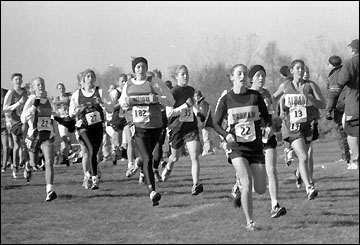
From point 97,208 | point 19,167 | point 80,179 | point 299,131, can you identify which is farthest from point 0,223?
point 299,131

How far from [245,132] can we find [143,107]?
2.93 feet

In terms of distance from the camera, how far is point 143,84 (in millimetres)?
5730

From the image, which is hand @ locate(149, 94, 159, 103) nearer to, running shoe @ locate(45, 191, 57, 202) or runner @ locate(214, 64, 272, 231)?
runner @ locate(214, 64, 272, 231)

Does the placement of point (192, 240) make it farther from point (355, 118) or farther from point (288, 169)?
point (355, 118)

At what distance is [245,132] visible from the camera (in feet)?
18.0

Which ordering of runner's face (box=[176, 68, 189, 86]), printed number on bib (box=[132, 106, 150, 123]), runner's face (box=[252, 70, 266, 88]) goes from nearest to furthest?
1. runner's face (box=[252, 70, 266, 88])
2. printed number on bib (box=[132, 106, 150, 123])
3. runner's face (box=[176, 68, 189, 86])

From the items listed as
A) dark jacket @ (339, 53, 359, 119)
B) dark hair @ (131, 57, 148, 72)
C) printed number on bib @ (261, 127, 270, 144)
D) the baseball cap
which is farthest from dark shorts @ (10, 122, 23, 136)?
the baseball cap

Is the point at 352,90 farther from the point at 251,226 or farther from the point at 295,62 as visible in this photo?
the point at 251,226

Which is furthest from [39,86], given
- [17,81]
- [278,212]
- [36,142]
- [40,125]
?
[278,212]

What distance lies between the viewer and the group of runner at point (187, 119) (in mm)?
5438

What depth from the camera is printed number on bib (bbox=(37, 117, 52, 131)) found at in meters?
6.96

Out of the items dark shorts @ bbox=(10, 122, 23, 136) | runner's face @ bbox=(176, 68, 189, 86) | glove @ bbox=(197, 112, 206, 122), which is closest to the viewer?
runner's face @ bbox=(176, 68, 189, 86)

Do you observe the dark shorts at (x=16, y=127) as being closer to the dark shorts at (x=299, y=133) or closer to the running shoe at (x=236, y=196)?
the running shoe at (x=236, y=196)

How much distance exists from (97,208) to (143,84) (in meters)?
2.30
